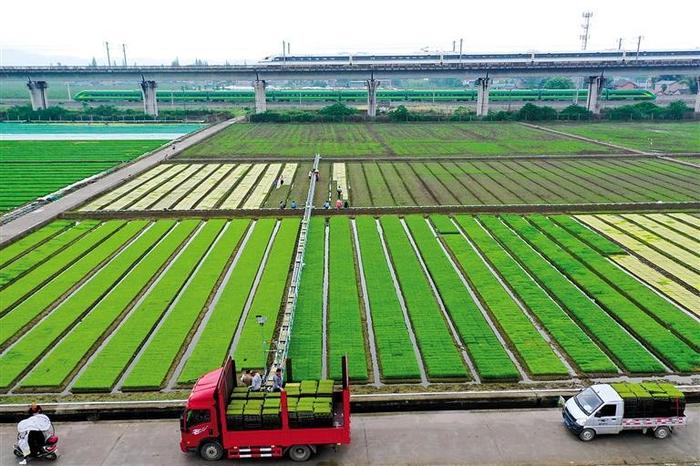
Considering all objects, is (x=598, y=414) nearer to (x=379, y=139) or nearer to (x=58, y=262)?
(x=58, y=262)

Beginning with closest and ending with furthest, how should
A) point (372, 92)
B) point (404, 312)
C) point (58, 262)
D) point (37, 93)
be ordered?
point (404, 312), point (58, 262), point (372, 92), point (37, 93)

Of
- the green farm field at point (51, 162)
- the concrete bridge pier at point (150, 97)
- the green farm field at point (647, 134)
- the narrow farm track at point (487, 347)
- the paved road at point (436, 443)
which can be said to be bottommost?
the paved road at point (436, 443)

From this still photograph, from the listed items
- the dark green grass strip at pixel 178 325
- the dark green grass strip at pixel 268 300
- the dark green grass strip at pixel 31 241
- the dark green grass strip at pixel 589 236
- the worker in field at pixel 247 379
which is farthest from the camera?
the dark green grass strip at pixel 589 236

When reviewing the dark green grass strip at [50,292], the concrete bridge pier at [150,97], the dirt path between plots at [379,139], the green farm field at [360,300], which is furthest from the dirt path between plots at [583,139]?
the concrete bridge pier at [150,97]

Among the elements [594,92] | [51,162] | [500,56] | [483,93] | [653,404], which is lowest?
[653,404]

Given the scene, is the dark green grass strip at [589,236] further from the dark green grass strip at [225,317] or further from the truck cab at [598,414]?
the dark green grass strip at [225,317]

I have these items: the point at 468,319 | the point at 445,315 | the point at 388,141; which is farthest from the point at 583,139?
the point at 468,319

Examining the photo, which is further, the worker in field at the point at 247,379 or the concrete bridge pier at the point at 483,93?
the concrete bridge pier at the point at 483,93
